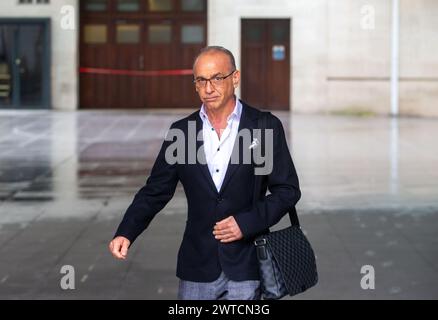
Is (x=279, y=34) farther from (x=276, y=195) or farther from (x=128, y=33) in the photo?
(x=276, y=195)

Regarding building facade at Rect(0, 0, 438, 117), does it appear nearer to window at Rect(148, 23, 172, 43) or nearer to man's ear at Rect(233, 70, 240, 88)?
window at Rect(148, 23, 172, 43)

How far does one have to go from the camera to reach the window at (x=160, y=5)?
101 ft

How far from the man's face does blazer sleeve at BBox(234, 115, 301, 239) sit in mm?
275

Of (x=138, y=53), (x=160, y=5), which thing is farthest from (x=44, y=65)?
(x=160, y=5)

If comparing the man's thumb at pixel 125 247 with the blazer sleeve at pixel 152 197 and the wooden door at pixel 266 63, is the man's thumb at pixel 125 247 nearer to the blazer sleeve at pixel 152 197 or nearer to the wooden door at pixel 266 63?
the blazer sleeve at pixel 152 197

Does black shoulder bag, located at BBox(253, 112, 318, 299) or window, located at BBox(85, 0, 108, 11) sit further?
window, located at BBox(85, 0, 108, 11)

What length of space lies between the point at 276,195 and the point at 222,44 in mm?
25261

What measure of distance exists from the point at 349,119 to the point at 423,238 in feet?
58.8

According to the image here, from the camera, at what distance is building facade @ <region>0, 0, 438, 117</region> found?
29.0 metres

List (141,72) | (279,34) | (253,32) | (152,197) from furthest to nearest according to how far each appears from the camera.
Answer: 1. (141,72)
2. (279,34)
3. (253,32)
4. (152,197)

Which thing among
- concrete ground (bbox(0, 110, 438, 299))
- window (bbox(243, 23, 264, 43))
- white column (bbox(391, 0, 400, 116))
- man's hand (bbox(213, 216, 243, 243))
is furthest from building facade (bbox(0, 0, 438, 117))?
man's hand (bbox(213, 216, 243, 243))

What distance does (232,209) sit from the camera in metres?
4.61

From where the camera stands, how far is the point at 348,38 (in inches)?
1156
